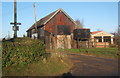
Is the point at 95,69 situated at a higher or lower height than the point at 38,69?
lower

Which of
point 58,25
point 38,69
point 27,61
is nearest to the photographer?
point 38,69

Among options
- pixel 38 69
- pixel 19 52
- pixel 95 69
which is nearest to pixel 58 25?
pixel 19 52

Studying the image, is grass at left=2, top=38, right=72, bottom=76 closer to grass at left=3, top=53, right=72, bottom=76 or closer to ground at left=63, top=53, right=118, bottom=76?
grass at left=3, top=53, right=72, bottom=76

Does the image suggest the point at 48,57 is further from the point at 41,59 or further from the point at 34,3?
the point at 34,3

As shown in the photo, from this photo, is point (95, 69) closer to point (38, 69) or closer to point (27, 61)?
point (38, 69)

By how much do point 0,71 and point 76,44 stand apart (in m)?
21.2

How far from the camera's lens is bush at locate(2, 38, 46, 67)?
8844 millimetres

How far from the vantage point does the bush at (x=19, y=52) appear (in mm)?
8844

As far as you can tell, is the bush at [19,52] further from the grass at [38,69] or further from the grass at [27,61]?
the grass at [38,69]

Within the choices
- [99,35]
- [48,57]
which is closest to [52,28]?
[99,35]

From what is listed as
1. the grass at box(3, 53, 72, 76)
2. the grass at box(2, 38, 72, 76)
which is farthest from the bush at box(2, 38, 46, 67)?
the grass at box(3, 53, 72, 76)

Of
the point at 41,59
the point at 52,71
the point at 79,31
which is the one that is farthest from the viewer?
the point at 79,31

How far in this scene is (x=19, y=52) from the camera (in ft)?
30.2

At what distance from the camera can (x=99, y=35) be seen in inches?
1532
